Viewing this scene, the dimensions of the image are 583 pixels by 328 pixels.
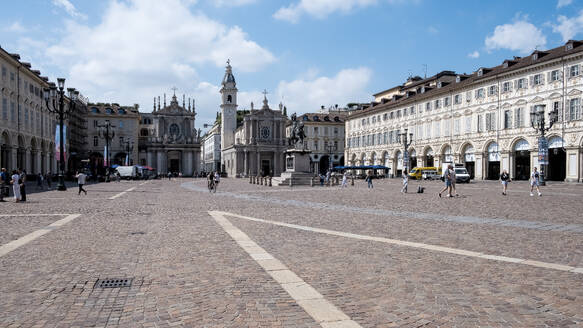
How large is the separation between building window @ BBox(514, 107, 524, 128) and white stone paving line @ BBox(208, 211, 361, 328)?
44.7m

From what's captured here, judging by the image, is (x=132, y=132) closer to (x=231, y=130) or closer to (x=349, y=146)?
(x=231, y=130)

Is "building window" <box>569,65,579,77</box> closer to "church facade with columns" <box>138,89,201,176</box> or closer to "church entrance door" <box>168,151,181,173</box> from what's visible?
"church facade with columns" <box>138,89,201,176</box>

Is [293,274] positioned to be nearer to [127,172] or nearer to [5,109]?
[5,109]

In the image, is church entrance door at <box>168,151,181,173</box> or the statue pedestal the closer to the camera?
the statue pedestal

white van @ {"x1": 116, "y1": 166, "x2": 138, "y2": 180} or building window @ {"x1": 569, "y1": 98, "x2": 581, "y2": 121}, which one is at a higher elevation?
building window @ {"x1": 569, "y1": 98, "x2": 581, "y2": 121}

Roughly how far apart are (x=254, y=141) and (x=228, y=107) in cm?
1353

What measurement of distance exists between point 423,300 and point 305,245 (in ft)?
12.3

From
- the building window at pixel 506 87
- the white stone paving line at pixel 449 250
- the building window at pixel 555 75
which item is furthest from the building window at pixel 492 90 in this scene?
the white stone paving line at pixel 449 250

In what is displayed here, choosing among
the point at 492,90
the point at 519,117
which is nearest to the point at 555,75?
the point at 519,117

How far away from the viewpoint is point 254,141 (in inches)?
3784

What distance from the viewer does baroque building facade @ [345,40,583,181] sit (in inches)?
1608

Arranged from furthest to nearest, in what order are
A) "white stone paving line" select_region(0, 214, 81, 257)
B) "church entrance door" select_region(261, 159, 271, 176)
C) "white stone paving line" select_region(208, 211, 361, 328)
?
"church entrance door" select_region(261, 159, 271, 176), "white stone paving line" select_region(0, 214, 81, 257), "white stone paving line" select_region(208, 211, 361, 328)

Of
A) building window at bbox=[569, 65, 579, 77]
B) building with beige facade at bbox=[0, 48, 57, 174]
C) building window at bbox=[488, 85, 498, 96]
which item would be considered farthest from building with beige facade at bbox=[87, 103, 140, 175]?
building window at bbox=[569, 65, 579, 77]

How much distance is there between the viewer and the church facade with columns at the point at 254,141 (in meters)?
94.3
